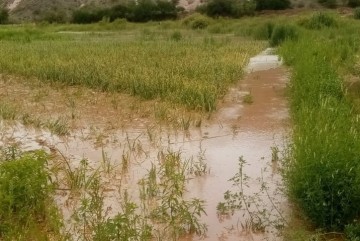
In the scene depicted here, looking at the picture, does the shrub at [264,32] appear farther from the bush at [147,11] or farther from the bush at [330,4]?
the bush at [330,4]

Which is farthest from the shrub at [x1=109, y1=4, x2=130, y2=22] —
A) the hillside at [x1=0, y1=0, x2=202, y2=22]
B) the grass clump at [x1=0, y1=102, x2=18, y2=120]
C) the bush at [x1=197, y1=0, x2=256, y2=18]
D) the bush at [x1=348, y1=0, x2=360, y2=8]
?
the grass clump at [x1=0, y1=102, x2=18, y2=120]

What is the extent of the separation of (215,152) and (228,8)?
33.3 metres

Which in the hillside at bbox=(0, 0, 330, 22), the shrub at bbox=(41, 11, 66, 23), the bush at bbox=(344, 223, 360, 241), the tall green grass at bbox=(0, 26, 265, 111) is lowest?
the bush at bbox=(344, 223, 360, 241)

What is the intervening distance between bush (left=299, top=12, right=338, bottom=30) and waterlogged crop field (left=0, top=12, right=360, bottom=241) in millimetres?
11415

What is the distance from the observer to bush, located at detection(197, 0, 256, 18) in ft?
124

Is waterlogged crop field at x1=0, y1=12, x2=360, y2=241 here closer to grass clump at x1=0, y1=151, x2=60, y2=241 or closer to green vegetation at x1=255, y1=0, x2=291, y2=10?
grass clump at x1=0, y1=151, x2=60, y2=241

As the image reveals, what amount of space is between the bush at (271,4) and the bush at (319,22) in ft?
47.9

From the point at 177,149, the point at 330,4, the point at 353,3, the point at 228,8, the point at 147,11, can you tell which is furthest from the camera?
the point at 330,4

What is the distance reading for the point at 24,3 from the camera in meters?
46.9

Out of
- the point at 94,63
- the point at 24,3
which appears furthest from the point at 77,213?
the point at 24,3

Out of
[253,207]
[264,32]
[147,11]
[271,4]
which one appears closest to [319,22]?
[264,32]

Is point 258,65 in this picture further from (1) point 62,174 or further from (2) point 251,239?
(2) point 251,239

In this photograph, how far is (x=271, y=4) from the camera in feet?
128

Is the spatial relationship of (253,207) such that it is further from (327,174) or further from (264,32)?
(264,32)
